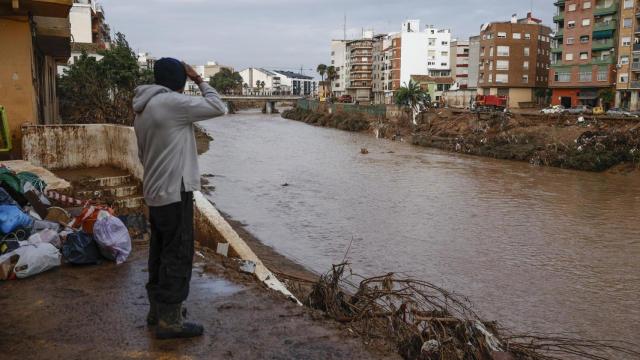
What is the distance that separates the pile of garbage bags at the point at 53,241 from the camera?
198 inches

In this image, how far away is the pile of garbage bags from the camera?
16.5ft

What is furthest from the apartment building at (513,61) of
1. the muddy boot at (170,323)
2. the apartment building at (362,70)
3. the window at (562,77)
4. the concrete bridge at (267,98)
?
the muddy boot at (170,323)

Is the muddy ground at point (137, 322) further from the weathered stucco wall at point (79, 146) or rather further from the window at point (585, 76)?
the window at point (585, 76)

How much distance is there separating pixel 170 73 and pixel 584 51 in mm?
57813

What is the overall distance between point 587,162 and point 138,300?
3122 centimetres

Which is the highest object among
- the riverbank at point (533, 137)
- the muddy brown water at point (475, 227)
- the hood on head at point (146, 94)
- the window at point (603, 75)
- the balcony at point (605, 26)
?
the balcony at point (605, 26)

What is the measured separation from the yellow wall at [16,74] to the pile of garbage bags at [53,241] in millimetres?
5374

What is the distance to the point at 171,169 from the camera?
355 cm

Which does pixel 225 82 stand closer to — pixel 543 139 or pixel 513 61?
pixel 513 61

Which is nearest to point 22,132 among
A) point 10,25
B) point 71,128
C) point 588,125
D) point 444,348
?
point 71,128

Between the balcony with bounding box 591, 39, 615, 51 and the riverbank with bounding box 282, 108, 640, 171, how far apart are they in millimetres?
15344

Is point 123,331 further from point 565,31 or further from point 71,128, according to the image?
point 565,31

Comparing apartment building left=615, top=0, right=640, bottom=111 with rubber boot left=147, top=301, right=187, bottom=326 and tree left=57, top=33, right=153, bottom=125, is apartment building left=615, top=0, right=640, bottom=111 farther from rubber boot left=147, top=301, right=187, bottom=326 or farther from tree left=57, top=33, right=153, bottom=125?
rubber boot left=147, top=301, right=187, bottom=326

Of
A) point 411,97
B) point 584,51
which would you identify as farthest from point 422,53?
point 584,51
